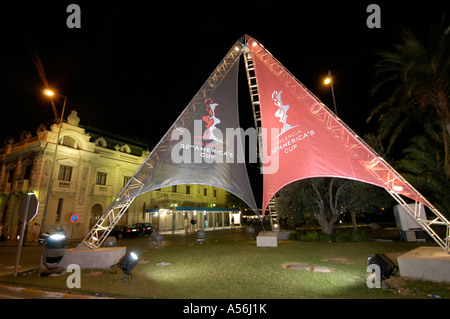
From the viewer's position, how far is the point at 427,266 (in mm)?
6695

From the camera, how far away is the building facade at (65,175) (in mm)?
25109

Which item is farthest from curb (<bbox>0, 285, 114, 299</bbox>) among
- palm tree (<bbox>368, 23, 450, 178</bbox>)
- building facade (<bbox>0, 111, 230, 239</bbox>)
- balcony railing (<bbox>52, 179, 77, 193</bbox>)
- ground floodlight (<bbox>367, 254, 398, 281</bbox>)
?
balcony railing (<bbox>52, 179, 77, 193</bbox>)

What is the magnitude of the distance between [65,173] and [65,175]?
0.79 ft

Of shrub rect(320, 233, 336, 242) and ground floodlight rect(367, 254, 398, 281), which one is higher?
ground floodlight rect(367, 254, 398, 281)

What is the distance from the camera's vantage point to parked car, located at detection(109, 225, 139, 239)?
26005 mm

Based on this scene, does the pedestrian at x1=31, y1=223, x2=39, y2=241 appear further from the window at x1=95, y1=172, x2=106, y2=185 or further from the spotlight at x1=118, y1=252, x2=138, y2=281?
the spotlight at x1=118, y1=252, x2=138, y2=281

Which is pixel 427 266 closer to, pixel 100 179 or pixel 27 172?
pixel 100 179

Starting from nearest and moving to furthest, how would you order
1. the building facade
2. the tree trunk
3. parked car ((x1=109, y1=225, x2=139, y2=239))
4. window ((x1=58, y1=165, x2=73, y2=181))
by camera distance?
the tree trunk → the building facade → parked car ((x1=109, y1=225, x2=139, y2=239)) → window ((x1=58, y1=165, x2=73, y2=181))

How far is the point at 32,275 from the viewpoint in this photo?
8.23 metres

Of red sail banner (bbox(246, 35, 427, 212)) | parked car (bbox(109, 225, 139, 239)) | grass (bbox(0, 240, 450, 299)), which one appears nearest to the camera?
grass (bbox(0, 240, 450, 299))

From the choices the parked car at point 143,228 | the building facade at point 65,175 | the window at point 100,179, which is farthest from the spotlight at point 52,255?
the window at point 100,179

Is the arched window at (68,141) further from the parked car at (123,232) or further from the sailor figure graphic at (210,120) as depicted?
the sailor figure graphic at (210,120)

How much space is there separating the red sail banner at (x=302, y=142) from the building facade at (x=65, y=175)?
73.7 ft

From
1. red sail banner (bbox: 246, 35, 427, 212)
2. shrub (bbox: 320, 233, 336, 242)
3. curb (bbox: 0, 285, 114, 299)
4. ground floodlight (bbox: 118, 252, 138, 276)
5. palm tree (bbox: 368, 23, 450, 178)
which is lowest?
curb (bbox: 0, 285, 114, 299)
